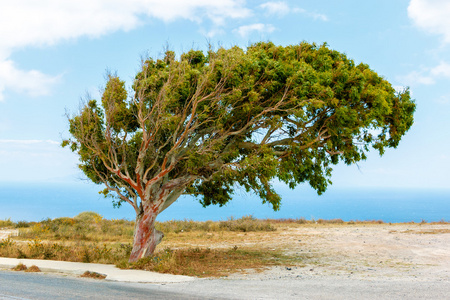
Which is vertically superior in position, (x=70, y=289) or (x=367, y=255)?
(x=70, y=289)

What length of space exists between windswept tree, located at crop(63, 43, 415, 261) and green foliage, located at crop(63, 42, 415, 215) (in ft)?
0.15

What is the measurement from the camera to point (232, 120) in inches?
628

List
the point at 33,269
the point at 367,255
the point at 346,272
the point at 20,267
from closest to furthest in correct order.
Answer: the point at 33,269 < the point at 346,272 < the point at 20,267 < the point at 367,255

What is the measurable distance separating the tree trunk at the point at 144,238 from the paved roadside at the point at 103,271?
106cm

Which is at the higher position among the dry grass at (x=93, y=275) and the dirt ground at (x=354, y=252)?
the dry grass at (x=93, y=275)

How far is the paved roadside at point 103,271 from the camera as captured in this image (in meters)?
12.6

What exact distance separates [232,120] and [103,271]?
7.44 m

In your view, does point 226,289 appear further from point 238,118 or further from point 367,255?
point 367,255

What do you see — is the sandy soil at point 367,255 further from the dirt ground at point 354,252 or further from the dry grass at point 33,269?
the dry grass at point 33,269

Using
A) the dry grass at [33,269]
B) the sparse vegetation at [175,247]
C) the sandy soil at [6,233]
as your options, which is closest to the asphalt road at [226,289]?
the dry grass at [33,269]

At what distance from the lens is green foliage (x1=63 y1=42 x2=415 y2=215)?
Result: 48.0ft

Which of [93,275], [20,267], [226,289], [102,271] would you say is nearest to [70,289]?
[93,275]

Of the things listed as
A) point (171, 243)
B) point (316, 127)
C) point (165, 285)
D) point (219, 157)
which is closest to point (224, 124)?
point (219, 157)

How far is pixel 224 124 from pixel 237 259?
232 inches
